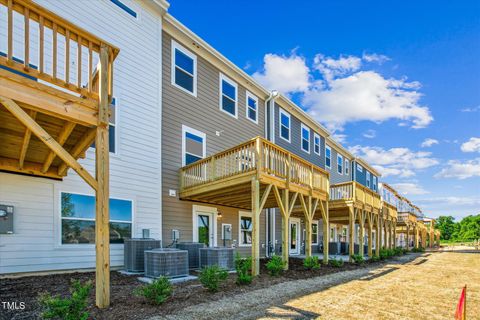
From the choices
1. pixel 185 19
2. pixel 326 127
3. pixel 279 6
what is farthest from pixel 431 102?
pixel 185 19

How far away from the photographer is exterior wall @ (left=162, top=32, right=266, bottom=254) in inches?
404

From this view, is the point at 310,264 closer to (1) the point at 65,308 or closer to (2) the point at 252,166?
(2) the point at 252,166

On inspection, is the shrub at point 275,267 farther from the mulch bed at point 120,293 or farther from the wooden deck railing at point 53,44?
the wooden deck railing at point 53,44

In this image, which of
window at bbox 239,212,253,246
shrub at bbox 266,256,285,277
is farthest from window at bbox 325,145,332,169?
shrub at bbox 266,256,285,277

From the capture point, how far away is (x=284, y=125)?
661 inches

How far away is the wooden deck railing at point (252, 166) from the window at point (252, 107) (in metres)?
4.26

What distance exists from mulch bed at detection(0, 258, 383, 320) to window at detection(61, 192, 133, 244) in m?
0.88

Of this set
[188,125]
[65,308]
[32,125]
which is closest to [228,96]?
[188,125]

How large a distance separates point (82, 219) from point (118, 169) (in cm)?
157

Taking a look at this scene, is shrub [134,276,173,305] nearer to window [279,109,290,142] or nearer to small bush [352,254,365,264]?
small bush [352,254,365,264]

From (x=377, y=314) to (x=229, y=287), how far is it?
2965mm

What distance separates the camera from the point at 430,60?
18.5 metres

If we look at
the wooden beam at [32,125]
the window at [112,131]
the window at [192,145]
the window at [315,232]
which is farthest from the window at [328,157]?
the wooden beam at [32,125]

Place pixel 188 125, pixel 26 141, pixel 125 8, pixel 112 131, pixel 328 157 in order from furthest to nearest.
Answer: pixel 328 157, pixel 188 125, pixel 125 8, pixel 112 131, pixel 26 141
